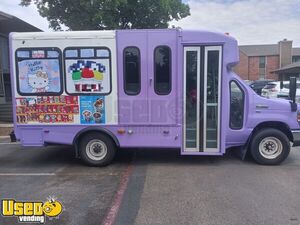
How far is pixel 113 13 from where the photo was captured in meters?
23.2

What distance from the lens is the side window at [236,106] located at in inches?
292

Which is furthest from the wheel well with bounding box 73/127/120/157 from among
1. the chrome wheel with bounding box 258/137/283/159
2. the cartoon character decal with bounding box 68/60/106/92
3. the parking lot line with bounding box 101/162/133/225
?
the chrome wheel with bounding box 258/137/283/159

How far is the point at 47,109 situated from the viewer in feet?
24.2

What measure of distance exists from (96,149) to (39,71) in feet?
6.85

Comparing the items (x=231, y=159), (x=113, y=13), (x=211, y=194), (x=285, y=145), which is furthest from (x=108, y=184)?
(x=113, y=13)

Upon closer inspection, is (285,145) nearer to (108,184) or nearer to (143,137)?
(143,137)

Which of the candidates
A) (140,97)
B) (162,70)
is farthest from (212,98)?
(140,97)

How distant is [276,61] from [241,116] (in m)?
60.6

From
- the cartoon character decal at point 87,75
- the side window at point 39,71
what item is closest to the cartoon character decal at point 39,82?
the side window at point 39,71

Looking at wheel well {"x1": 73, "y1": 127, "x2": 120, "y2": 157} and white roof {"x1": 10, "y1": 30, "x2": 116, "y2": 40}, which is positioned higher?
white roof {"x1": 10, "y1": 30, "x2": 116, "y2": 40}

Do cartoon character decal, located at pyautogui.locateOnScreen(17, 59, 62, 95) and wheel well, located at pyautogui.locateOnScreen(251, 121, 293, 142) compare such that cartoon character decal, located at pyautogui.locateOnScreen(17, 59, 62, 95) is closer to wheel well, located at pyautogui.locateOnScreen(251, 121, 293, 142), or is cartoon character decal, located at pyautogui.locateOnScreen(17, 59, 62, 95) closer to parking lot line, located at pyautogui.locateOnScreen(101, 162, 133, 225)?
parking lot line, located at pyautogui.locateOnScreen(101, 162, 133, 225)

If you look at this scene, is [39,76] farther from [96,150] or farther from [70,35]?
[96,150]

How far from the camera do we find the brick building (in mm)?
62375

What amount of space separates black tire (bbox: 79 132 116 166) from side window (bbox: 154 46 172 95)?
5.16ft
